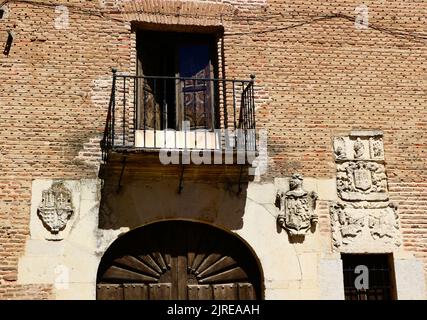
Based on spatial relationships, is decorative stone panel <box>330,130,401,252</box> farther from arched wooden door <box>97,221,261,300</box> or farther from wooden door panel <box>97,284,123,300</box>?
wooden door panel <box>97,284,123,300</box>

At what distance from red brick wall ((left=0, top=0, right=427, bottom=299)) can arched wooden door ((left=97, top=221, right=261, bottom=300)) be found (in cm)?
98

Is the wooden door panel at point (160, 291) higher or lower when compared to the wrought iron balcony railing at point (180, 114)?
lower

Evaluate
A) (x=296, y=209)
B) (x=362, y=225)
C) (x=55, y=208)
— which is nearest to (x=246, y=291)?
(x=296, y=209)

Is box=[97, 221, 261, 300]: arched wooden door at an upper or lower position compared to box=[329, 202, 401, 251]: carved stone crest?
lower

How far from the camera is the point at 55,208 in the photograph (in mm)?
7984

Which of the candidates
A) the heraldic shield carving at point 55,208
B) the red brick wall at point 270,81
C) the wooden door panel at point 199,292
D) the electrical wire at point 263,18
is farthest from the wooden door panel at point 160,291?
the electrical wire at point 263,18

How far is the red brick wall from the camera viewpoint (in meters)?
8.23

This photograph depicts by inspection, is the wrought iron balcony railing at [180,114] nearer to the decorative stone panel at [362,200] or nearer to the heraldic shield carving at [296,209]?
the heraldic shield carving at [296,209]

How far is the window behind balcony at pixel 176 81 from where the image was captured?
8742 mm

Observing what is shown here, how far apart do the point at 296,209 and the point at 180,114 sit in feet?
6.18

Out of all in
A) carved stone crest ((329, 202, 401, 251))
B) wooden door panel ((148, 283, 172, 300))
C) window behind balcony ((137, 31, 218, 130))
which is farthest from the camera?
window behind balcony ((137, 31, 218, 130))

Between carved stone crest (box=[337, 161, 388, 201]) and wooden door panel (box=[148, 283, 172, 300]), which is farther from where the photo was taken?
carved stone crest (box=[337, 161, 388, 201])

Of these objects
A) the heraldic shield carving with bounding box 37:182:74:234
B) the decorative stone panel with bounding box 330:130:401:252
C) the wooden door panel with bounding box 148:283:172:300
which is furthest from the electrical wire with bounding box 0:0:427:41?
the wooden door panel with bounding box 148:283:172:300

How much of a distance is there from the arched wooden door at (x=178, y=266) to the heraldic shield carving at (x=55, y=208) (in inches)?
26.0
